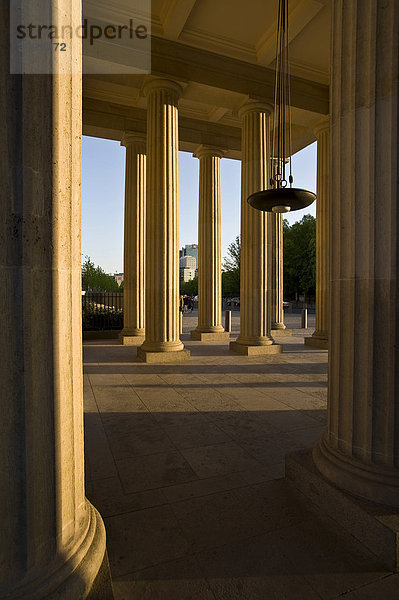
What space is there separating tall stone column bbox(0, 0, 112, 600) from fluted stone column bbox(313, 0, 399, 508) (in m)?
3.33

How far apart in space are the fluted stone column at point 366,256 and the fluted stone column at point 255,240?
14703 millimetres

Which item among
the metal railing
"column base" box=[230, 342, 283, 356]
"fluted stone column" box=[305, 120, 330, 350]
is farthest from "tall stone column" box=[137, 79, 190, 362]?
the metal railing

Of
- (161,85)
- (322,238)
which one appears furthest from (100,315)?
(322,238)

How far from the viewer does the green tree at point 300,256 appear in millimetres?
69875

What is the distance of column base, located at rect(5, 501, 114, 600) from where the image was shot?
306 centimetres

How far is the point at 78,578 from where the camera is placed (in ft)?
10.8

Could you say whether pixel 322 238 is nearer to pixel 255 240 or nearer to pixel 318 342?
pixel 255 240

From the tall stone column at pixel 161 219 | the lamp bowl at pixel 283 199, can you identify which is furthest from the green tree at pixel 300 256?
the lamp bowl at pixel 283 199

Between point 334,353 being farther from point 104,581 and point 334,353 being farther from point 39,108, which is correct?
point 39,108

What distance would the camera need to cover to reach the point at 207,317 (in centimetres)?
2659

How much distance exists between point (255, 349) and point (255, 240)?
5.92 m

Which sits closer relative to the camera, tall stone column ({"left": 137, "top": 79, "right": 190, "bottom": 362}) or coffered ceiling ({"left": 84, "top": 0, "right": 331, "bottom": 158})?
coffered ceiling ({"left": 84, "top": 0, "right": 331, "bottom": 158})

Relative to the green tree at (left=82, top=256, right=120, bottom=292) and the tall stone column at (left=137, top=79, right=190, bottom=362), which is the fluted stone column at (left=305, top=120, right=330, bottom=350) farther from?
the green tree at (left=82, top=256, right=120, bottom=292)

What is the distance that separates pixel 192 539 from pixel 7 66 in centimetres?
527
